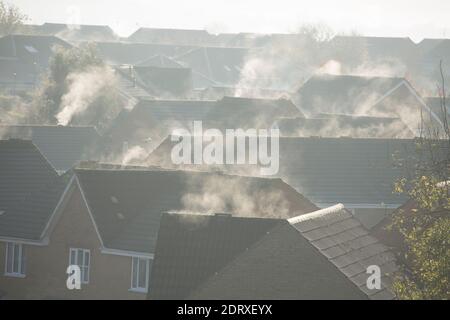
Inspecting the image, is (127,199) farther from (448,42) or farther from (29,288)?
(448,42)

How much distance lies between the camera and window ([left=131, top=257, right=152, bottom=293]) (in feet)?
89.2

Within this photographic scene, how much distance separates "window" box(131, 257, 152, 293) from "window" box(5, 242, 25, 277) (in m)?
4.26

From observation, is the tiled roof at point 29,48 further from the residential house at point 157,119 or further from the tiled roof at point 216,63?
the residential house at point 157,119

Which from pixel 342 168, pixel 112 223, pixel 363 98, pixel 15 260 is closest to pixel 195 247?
pixel 112 223

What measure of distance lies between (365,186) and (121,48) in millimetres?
95349

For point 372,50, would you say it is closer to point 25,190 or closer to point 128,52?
point 128,52

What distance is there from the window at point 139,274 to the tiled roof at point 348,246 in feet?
19.5

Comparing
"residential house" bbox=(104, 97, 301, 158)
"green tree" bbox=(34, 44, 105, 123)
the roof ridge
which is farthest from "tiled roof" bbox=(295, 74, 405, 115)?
the roof ridge

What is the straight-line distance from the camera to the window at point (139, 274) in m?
27.2

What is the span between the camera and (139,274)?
27281mm

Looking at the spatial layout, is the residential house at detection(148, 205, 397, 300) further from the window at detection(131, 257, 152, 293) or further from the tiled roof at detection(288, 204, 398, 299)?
the window at detection(131, 257, 152, 293)

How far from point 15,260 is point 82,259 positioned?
268 centimetres

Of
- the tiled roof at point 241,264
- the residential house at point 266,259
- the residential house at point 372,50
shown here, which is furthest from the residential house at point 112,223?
the residential house at point 372,50
